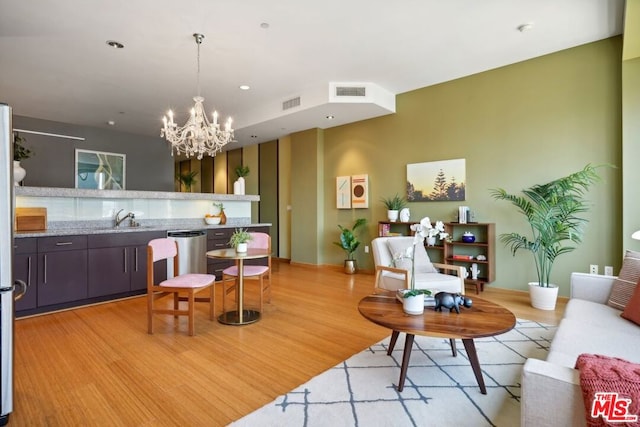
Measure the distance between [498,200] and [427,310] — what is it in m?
3.09

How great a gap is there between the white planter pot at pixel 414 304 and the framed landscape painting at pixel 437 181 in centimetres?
324

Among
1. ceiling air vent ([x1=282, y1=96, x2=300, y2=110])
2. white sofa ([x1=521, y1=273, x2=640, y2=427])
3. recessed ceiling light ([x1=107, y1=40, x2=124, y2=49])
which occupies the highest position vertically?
recessed ceiling light ([x1=107, y1=40, x2=124, y2=49])

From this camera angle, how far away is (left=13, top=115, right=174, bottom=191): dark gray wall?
6.64 metres

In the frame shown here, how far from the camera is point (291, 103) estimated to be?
551 cm

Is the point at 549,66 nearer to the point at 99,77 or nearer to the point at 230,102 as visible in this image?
the point at 230,102

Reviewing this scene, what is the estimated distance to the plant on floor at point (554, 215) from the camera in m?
3.77

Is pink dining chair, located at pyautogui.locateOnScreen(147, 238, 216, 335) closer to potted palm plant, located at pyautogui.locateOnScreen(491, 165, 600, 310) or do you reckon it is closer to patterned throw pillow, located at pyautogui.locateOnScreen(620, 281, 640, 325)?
patterned throw pillow, located at pyautogui.locateOnScreen(620, 281, 640, 325)

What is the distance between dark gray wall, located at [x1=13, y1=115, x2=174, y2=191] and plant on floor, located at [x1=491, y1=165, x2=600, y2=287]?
791cm

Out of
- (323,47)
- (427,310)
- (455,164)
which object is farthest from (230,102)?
(427,310)

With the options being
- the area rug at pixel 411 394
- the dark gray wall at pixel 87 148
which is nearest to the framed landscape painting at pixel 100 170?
the dark gray wall at pixel 87 148

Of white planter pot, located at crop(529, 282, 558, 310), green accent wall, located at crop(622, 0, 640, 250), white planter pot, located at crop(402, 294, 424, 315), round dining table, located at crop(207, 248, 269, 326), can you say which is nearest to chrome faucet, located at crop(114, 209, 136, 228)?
round dining table, located at crop(207, 248, 269, 326)

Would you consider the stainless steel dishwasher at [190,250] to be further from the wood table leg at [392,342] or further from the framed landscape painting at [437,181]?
the framed landscape painting at [437,181]

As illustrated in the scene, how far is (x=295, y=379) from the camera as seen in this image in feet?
7.17

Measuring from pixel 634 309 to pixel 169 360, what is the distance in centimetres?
325
